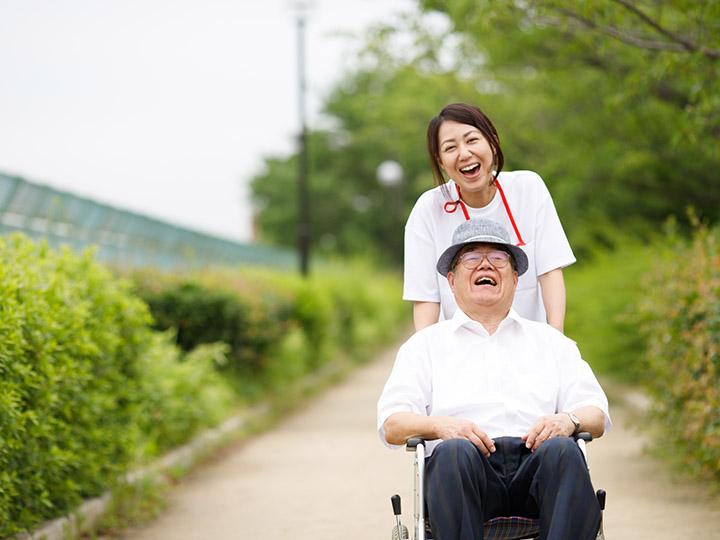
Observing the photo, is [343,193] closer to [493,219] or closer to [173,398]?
[173,398]

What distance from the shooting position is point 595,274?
54.2 ft

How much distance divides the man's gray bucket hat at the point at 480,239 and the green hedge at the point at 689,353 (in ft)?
9.34

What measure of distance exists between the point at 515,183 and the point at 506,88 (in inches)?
573

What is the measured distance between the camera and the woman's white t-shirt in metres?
5.15

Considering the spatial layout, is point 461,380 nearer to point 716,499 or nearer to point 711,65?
point 716,499

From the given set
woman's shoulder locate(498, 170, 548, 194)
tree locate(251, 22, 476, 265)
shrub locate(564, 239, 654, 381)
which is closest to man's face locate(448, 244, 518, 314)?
Result: woman's shoulder locate(498, 170, 548, 194)

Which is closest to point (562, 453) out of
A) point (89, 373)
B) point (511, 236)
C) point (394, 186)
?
point (511, 236)

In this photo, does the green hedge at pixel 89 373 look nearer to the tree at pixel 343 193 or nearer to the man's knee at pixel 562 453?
the man's knee at pixel 562 453

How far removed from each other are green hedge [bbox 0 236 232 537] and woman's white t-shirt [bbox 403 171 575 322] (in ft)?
5.88

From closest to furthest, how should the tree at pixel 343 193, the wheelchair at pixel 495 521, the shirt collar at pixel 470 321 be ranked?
the wheelchair at pixel 495 521, the shirt collar at pixel 470 321, the tree at pixel 343 193

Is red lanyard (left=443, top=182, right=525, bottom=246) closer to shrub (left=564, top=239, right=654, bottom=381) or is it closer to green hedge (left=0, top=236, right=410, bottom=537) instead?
green hedge (left=0, top=236, right=410, bottom=537)

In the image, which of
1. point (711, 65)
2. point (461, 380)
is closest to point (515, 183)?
point (461, 380)

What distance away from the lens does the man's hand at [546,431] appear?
430cm

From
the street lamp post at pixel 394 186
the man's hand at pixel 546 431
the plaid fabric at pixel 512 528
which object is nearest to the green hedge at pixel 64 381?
the plaid fabric at pixel 512 528
